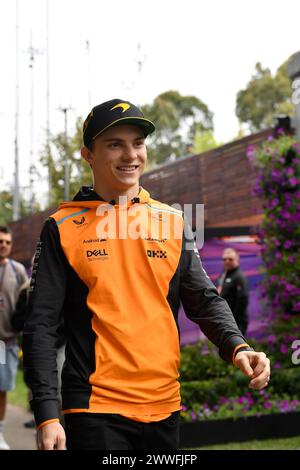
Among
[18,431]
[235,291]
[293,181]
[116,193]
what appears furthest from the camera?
[235,291]

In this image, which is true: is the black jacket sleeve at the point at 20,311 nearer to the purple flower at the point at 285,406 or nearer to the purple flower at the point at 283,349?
the purple flower at the point at 285,406

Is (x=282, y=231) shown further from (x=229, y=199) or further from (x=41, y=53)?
(x=41, y=53)

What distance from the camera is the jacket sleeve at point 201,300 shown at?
2777mm

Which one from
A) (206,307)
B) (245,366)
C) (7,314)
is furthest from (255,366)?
(7,314)

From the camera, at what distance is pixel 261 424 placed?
723 centimetres

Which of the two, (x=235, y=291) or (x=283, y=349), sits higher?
(x=235, y=291)

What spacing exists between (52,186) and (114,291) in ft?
83.1

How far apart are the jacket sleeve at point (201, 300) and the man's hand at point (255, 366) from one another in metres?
0.23

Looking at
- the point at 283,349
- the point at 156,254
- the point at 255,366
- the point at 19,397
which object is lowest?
the point at 19,397

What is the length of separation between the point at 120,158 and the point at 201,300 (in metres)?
0.57

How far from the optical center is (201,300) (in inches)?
112

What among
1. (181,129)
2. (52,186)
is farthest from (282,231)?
(181,129)

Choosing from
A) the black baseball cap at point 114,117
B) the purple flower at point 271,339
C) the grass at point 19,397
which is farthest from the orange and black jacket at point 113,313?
the grass at point 19,397

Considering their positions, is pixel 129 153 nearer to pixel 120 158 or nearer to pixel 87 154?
pixel 120 158
